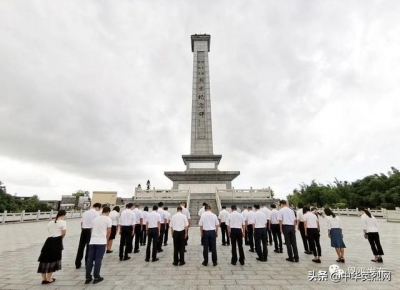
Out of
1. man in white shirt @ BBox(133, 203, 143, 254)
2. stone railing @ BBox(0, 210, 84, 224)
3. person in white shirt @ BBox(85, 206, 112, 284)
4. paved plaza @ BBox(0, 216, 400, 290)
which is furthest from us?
stone railing @ BBox(0, 210, 84, 224)

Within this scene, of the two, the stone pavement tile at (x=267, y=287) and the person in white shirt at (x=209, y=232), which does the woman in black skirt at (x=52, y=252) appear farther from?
the stone pavement tile at (x=267, y=287)

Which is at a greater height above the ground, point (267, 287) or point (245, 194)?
point (245, 194)

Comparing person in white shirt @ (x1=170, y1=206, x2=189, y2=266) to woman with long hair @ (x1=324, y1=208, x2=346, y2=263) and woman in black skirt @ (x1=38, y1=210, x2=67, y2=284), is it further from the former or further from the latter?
woman with long hair @ (x1=324, y1=208, x2=346, y2=263)

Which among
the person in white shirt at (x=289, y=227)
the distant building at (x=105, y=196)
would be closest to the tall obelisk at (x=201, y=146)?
the distant building at (x=105, y=196)

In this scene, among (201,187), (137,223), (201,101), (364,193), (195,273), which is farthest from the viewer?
(364,193)

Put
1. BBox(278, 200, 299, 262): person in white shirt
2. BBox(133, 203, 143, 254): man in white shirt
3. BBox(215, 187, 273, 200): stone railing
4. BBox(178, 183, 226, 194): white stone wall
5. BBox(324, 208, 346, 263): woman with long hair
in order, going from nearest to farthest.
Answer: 1. BBox(324, 208, 346, 263): woman with long hair
2. BBox(278, 200, 299, 262): person in white shirt
3. BBox(133, 203, 143, 254): man in white shirt
4. BBox(215, 187, 273, 200): stone railing
5. BBox(178, 183, 226, 194): white stone wall

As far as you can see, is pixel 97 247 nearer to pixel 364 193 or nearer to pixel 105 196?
pixel 105 196

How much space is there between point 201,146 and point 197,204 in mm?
10431

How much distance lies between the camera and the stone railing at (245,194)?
18.8m

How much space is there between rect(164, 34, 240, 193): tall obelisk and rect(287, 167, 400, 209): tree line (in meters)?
11.4

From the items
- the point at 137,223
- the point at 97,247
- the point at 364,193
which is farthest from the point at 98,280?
the point at 364,193

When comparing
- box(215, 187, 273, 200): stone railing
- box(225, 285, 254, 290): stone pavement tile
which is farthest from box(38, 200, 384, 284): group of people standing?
box(215, 187, 273, 200): stone railing

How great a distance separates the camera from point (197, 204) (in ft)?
57.9

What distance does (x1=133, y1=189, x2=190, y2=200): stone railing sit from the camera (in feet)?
62.4
